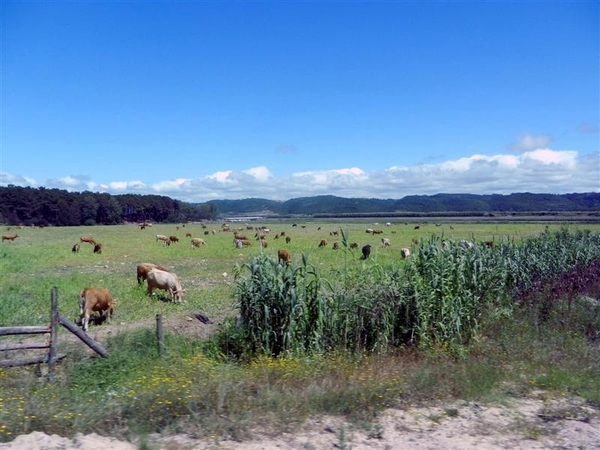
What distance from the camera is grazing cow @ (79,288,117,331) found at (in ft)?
44.6

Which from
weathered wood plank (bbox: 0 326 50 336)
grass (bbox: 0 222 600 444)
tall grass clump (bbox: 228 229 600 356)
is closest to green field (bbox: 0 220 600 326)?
tall grass clump (bbox: 228 229 600 356)

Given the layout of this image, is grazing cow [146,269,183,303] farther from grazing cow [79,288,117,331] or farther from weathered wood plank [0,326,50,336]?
weathered wood plank [0,326,50,336]

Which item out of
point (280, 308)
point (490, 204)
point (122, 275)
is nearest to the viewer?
point (280, 308)

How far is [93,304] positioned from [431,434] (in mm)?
10816

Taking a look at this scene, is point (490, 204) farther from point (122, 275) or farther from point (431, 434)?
point (431, 434)

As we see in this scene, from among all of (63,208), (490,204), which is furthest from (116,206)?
(490,204)

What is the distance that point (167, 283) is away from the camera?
58.7 ft

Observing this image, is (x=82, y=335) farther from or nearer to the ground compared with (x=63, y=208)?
nearer to the ground

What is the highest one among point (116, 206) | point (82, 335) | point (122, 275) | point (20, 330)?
point (116, 206)

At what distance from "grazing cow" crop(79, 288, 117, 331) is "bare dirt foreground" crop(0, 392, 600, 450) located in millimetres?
8838

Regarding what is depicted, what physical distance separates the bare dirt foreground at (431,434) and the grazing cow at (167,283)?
1248 centimetres

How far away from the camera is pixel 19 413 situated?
567cm

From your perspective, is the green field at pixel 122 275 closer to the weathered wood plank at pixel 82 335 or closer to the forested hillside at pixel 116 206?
the weathered wood plank at pixel 82 335

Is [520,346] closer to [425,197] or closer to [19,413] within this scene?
[19,413]
